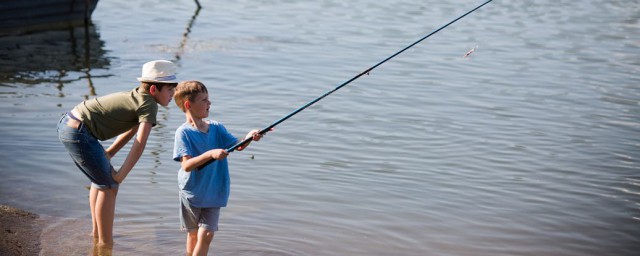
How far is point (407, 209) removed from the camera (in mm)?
7090

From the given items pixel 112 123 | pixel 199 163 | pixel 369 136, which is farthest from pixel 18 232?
pixel 369 136

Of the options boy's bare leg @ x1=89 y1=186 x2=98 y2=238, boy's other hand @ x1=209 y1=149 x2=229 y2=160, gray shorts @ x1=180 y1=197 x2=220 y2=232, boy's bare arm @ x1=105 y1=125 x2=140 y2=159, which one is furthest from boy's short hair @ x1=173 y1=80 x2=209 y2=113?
boy's bare leg @ x1=89 y1=186 x2=98 y2=238

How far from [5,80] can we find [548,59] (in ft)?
25.4

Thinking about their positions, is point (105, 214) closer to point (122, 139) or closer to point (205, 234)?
point (122, 139)

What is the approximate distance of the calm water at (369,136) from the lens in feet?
21.5

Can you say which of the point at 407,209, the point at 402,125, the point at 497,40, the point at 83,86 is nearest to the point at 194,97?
the point at 407,209

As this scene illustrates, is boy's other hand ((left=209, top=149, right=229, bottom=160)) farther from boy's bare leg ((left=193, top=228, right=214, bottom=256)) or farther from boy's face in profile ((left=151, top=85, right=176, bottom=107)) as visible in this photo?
boy's face in profile ((left=151, top=85, right=176, bottom=107))

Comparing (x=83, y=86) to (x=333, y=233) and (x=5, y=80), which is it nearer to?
(x=5, y=80)

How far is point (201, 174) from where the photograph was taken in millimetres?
4828

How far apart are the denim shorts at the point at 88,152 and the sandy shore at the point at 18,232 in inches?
24.5

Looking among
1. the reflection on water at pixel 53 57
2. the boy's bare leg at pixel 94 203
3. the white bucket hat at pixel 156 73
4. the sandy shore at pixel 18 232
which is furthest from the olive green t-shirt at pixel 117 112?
the reflection on water at pixel 53 57

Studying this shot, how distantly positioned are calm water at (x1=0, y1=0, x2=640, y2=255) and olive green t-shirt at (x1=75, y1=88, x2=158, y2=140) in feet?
2.82

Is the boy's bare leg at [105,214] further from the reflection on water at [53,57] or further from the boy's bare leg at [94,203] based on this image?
the reflection on water at [53,57]

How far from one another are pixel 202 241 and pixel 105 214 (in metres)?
0.83
